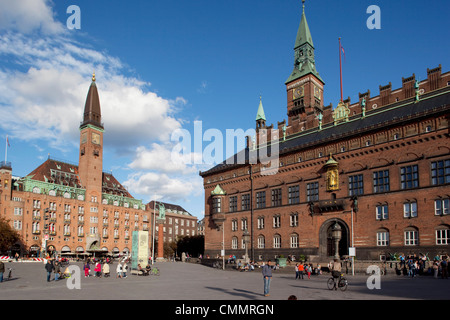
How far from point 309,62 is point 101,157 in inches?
2288

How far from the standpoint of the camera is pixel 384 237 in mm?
47219

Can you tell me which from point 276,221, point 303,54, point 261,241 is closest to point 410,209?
point 276,221

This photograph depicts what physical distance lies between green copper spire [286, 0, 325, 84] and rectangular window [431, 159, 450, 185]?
1509 inches

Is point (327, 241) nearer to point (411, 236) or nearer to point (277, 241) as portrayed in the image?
point (277, 241)

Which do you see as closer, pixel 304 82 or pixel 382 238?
pixel 382 238

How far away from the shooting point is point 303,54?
8088cm

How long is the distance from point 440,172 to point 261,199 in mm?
28401

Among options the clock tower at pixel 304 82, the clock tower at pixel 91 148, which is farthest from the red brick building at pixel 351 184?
the clock tower at pixel 91 148

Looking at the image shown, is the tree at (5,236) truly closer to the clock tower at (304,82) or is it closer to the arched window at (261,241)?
the arched window at (261,241)

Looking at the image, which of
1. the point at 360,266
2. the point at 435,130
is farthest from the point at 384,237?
the point at 435,130

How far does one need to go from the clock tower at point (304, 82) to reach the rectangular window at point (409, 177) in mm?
27285

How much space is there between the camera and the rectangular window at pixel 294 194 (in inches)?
2320

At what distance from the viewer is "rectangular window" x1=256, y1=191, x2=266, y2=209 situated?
64438mm
